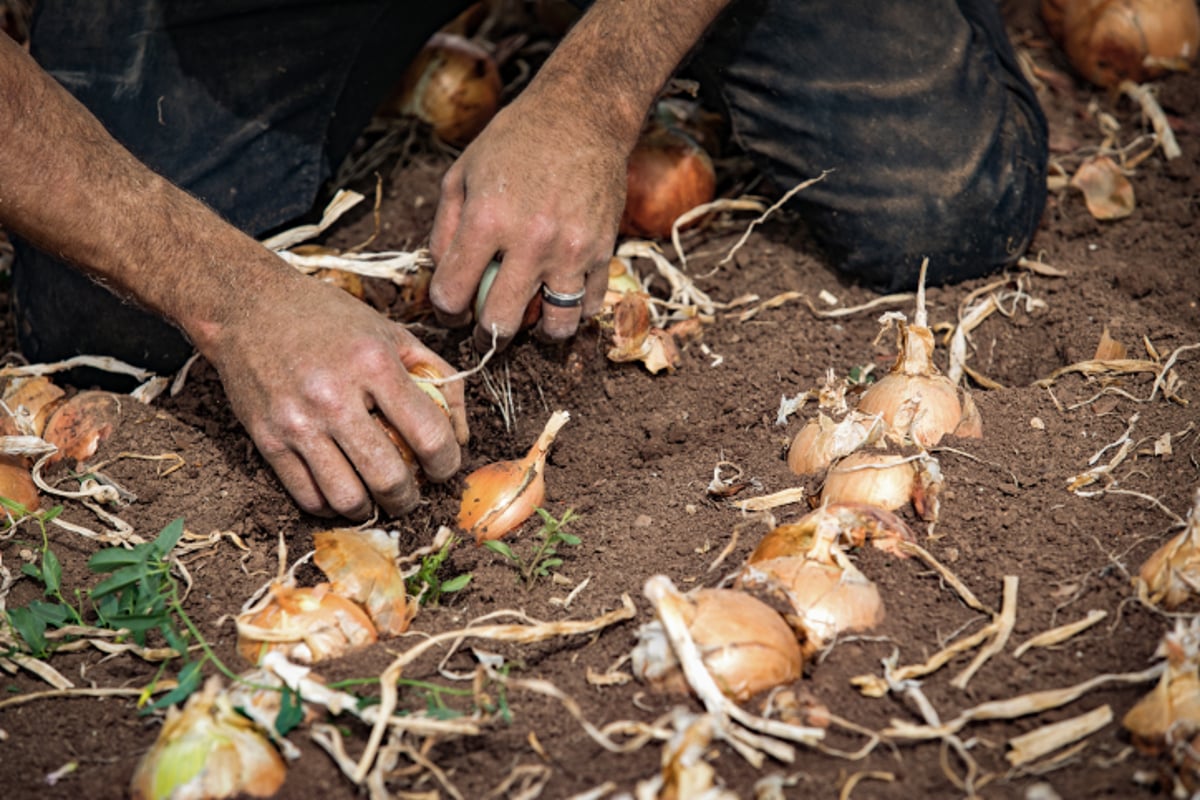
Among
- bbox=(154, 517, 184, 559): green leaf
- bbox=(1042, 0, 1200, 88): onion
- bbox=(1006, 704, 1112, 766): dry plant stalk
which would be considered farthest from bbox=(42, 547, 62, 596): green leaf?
bbox=(1042, 0, 1200, 88): onion

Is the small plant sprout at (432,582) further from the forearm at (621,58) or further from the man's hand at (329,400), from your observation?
the forearm at (621,58)

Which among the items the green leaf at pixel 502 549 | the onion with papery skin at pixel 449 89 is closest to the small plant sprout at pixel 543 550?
the green leaf at pixel 502 549

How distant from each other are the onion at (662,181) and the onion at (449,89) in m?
0.49

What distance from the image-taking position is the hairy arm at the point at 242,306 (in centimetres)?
157

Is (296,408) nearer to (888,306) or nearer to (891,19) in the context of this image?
(888,306)

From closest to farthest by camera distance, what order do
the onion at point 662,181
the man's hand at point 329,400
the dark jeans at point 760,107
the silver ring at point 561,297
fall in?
the man's hand at point 329,400
the silver ring at point 561,297
the dark jeans at point 760,107
the onion at point 662,181

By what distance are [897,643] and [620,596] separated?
15.1 inches

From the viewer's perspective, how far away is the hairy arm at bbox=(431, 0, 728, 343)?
1.75m

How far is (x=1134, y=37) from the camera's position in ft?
9.45

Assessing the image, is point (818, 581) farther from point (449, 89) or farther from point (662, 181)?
point (449, 89)

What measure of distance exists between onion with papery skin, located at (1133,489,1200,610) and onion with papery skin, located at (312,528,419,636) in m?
0.97

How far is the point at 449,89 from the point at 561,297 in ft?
3.56

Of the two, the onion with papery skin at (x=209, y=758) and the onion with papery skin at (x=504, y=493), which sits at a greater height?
the onion with papery skin at (x=209, y=758)

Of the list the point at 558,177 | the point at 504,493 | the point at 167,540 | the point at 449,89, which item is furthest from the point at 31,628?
the point at 449,89
